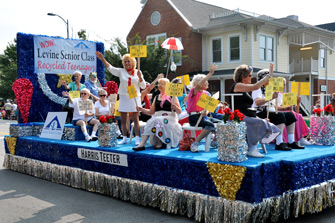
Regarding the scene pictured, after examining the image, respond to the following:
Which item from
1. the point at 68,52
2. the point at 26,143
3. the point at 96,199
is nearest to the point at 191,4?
the point at 68,52

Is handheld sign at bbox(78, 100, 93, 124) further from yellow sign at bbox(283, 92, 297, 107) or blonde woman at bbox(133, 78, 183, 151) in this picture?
yellow sign at bbox(283, 92, 297, 107)

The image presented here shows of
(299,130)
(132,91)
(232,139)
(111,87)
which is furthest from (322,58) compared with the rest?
(232,139)

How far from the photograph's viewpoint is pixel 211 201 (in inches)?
164

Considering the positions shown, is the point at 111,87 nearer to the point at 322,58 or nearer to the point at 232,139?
the point at 232,139

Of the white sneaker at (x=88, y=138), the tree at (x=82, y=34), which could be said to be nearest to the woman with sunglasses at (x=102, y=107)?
the white sneaker at (x=88, y=138)

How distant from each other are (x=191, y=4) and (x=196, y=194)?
2351 centimetres

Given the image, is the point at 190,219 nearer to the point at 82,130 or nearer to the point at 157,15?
the point at 82,130

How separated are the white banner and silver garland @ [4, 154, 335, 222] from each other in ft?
0.78

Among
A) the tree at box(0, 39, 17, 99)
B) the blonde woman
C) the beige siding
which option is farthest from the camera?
the tree at box(0, 39, 17, 99)

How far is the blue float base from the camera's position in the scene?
3928 mm

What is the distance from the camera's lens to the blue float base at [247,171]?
393 cm

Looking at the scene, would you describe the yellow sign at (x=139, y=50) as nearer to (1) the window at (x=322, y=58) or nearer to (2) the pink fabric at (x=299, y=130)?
(2) the pink fabric at (x=299, y=130)

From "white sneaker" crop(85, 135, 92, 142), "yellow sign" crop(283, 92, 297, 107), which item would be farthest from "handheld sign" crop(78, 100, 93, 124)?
"yellow sign" crop(283, 92, 297, 107)

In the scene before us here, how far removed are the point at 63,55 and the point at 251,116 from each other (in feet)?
19.3
